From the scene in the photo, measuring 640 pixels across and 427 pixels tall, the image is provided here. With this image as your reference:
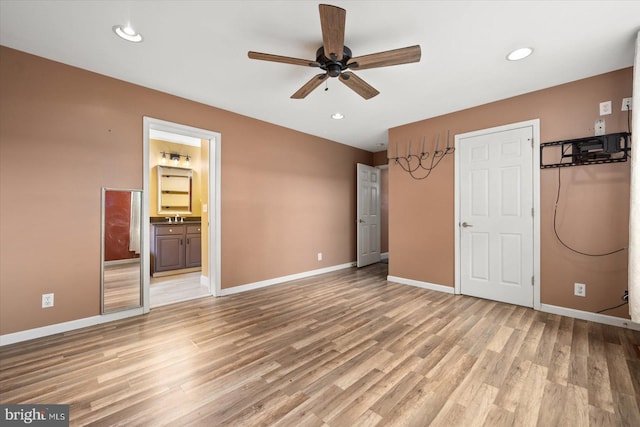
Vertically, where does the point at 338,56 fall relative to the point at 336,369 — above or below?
above

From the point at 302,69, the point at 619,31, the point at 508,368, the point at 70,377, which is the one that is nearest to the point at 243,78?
the point at 302,69

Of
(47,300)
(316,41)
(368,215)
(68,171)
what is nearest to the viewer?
(316,41)

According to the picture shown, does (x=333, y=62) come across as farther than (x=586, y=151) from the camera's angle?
No

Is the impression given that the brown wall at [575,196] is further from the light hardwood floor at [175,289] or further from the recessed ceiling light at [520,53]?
the light hardwood floor at [175,289]

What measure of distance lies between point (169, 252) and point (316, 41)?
4.35 metres

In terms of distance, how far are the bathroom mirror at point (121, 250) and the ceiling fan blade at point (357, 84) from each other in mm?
2583

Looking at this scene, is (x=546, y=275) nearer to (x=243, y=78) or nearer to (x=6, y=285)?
(x=243, y=78)

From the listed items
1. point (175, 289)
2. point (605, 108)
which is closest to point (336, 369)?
point (175, 289)

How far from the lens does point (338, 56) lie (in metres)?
2.05

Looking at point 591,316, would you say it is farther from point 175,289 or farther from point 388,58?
point 175,289

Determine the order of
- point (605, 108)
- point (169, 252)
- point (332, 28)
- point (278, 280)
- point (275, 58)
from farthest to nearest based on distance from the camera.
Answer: point (169, 252)
point (278, 280)
point (605, 108)
point (275, 58)
point (332, 28)

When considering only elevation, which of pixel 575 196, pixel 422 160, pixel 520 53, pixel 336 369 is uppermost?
pixel 520 53

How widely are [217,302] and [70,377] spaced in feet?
5.40

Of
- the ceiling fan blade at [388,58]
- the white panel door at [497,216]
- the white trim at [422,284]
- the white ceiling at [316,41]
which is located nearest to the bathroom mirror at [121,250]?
the white ceiling at [316,41]
